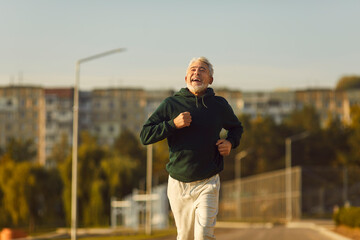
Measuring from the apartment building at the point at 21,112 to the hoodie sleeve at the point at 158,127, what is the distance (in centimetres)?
17069

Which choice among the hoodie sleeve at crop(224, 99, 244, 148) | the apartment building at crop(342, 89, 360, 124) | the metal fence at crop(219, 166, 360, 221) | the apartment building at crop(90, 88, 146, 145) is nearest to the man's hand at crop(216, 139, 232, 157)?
the hoodie sleeve at crop(224, 99, 244, 148)

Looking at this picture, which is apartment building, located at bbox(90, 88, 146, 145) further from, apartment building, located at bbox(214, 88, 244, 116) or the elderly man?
the elderly man

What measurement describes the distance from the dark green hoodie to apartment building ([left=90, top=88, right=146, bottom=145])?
170 m

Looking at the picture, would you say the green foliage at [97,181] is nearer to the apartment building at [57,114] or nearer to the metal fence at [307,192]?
the metal fence at [307,192]

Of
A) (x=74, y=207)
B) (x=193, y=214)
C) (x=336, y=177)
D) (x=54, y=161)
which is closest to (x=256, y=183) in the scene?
(x=336, y=177)

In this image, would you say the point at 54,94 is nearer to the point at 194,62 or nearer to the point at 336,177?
the point at 336,177

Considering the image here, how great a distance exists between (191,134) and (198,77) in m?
0.45

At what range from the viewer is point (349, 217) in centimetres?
3584

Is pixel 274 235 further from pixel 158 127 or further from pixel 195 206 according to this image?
pixel 158 127

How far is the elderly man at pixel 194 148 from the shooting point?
6.91 meters

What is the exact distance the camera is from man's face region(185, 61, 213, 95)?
Answer: 277 inches

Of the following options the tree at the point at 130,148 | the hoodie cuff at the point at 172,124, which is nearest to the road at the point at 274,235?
the hoodie cuff at the point at 172,124

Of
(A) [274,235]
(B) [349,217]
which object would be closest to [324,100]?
(B) [349,217]

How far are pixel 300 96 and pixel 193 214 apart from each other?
17312 cm
